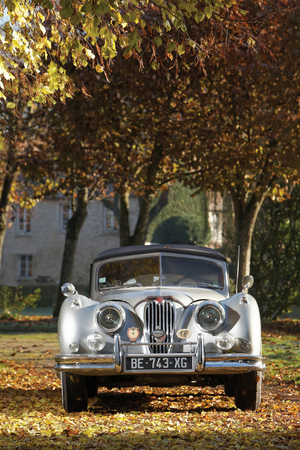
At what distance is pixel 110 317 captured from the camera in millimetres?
5734

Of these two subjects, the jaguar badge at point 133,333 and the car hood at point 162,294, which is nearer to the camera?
the jaguar badge at point 133,333

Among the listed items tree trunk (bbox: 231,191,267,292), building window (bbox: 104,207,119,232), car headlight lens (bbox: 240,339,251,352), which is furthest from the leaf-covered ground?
building window (bbox: 104,207,119,232)

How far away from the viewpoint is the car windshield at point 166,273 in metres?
6.66

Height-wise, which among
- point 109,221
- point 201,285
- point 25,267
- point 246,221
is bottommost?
point 201,285

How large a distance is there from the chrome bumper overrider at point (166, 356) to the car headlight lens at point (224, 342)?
7 centimetres

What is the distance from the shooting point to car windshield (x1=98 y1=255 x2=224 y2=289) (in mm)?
6660

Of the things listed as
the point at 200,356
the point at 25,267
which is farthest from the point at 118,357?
the point at 25,267

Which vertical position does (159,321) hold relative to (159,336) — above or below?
above

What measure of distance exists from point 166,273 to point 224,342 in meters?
1.32

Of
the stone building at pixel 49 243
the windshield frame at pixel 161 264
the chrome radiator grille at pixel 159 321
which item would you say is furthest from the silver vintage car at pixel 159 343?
the stone building at pixel 49 243

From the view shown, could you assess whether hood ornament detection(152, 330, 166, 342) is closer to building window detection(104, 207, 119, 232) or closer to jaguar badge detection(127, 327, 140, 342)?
jaguar badge detection(127, 327, 140, 342)

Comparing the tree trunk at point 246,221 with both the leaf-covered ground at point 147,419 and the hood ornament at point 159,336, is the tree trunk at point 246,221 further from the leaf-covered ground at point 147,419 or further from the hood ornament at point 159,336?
the hood ornament at point 159,336

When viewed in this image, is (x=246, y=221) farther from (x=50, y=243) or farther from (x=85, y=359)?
(x=50, y=243)

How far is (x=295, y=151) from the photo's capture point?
43.0ft
